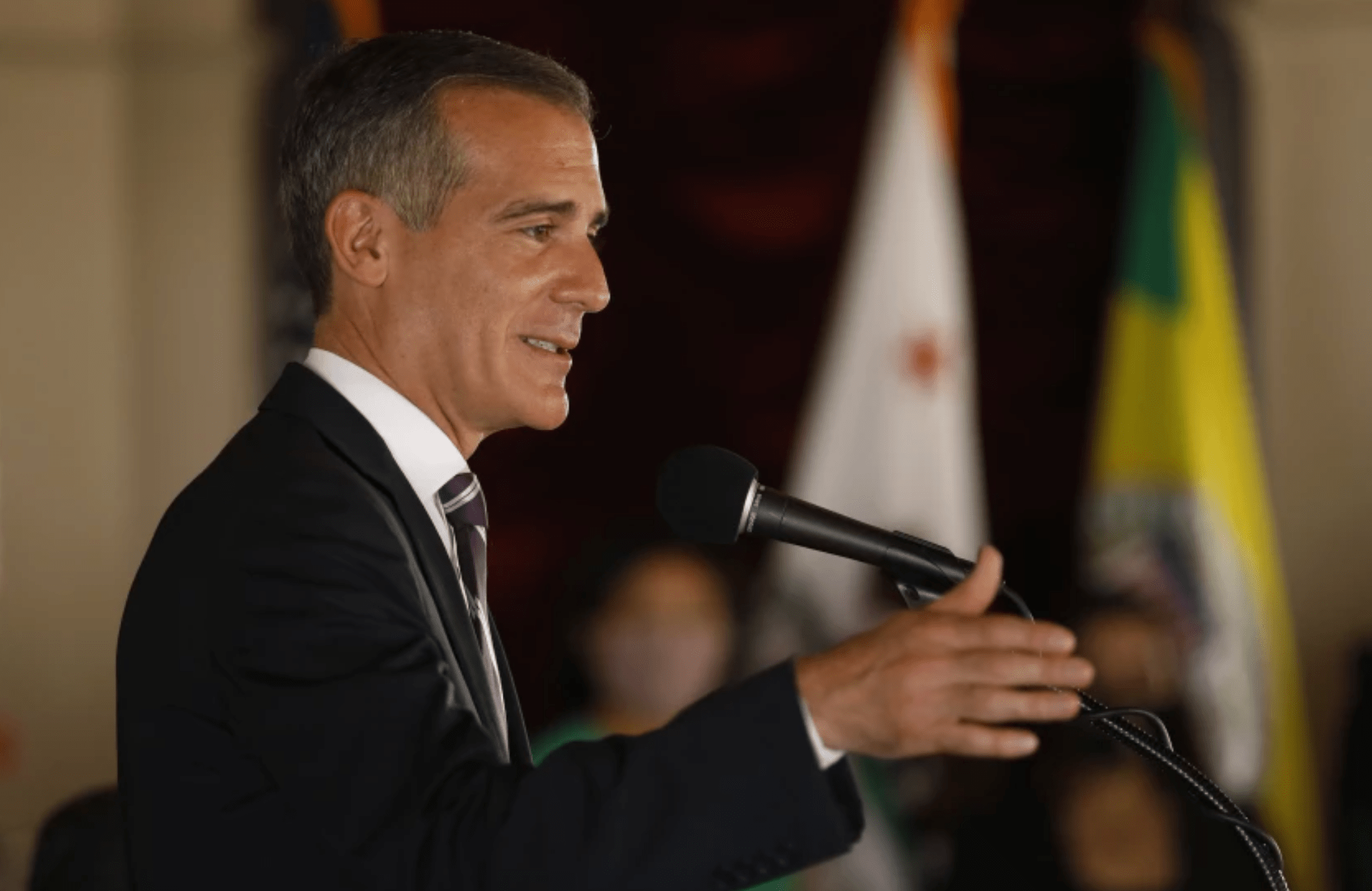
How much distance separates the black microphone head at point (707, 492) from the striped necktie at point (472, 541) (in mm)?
162

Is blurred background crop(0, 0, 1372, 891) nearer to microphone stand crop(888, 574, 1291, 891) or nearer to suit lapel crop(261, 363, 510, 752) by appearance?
suit lapel crop(261, 363, 510, 752)

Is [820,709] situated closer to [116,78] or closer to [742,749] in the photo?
[742,749]

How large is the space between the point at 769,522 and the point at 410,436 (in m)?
0.32

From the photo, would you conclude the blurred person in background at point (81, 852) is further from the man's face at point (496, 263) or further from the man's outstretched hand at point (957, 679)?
the man's outstretched hand at point (957, 679)

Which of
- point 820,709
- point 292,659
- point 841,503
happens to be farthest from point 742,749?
point 841,503

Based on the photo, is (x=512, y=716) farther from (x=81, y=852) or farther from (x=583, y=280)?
(x=81, y=852)

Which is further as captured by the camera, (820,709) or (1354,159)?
(1354,159)

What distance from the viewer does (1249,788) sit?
491 centimetres

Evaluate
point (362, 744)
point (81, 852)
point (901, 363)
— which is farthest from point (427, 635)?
point (901, 363)

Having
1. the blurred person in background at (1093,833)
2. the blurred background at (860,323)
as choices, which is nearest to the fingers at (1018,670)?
the blurred person in background at (1093,833)

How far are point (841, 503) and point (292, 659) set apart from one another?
404 cm

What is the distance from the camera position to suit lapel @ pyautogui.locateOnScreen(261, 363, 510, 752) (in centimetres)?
136

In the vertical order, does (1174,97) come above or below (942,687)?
above

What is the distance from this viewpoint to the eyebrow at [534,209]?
4.97 ft
